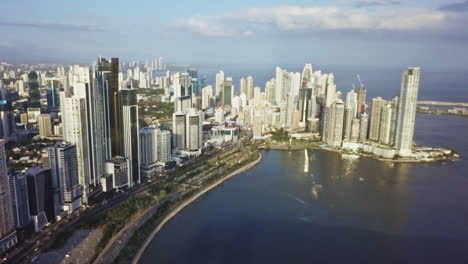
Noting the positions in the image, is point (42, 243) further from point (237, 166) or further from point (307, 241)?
point (237, 166)

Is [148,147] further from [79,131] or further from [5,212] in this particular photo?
[5,212]

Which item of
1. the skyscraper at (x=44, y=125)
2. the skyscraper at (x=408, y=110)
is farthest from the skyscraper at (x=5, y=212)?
the skyscraper at (x=408, y=110)

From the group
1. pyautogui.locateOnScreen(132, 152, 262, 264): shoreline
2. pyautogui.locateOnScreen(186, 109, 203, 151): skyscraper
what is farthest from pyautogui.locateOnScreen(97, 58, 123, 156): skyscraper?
pyautogui.locateOnScreen(186, 109, 203, 151): skyscraper

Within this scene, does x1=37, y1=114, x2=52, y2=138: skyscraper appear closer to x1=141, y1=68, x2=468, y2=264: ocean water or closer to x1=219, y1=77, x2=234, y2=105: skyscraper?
x1=141, y1=68, x2=468, y2=264: ocean water

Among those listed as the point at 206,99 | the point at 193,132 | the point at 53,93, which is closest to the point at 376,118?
the point at 193,132

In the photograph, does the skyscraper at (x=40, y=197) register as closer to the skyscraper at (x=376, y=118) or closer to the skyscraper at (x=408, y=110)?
the skyscraper at (x=408, y=110)

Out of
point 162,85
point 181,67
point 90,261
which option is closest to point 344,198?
point 90,261
